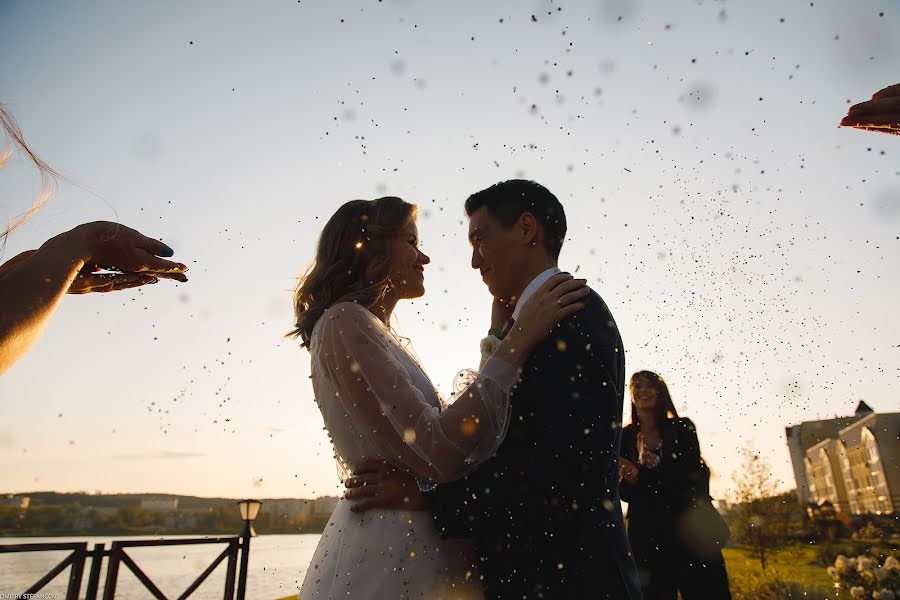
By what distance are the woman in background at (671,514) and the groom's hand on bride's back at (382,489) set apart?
11.4 feet

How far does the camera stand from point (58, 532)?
202 feet

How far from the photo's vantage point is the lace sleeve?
2.28 metres

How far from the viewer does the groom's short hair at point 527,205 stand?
3166 millimetres

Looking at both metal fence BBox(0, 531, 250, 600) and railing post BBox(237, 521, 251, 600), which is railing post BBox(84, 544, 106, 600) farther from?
railing post BBox(237, 521, 251, 600)

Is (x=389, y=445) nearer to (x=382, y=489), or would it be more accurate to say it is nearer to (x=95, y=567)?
(x=382, y=489)

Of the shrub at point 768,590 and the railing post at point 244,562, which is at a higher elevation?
the railing post at point 244,562

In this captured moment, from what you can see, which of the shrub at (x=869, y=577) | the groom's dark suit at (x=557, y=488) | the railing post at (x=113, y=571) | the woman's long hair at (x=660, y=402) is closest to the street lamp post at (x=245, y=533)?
the railing post at (x=113, y=571)

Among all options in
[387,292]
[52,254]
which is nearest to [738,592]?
[387,292]

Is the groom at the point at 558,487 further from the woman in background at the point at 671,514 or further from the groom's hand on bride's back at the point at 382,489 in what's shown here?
the woman in background at the point at 671,514

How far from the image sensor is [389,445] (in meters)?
2.43

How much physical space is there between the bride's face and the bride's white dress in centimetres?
67

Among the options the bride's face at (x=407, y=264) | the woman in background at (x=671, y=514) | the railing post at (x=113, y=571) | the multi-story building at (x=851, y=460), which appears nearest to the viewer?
the bride's face at (x=407, y=264)

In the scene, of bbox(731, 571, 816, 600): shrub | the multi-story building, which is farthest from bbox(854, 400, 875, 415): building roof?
bbox(731, 571, 816, 600): shrub

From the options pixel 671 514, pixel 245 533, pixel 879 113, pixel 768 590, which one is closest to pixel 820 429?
pixel 768 590
